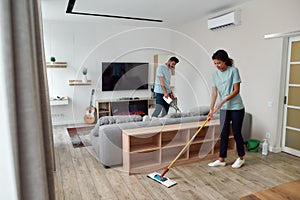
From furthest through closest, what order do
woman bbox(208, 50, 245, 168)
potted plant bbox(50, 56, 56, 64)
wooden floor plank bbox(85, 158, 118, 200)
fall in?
potted plant bbox(50, 56, 56, 64) → woman bbox(208, 50, 245, 168) → wooden floor plank bbox(85, 158, 118, 200)

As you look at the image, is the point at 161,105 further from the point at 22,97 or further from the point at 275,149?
the point at 22,97

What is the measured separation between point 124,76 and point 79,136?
2.02 meters

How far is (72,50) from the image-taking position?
539cm

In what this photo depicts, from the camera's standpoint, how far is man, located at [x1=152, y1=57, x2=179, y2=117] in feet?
11.6

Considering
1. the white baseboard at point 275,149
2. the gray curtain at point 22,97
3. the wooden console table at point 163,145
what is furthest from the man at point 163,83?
the gray curtain at point 22,97

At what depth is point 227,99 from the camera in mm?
2785

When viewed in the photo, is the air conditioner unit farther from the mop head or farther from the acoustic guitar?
the acoustic guitar

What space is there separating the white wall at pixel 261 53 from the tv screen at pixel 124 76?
92.1 inches

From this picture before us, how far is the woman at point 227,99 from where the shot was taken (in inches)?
108

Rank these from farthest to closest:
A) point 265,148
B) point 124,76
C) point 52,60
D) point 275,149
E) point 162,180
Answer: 1. point 124,76
2. point 52,60
3. point 275,149
4. point 265,148
5. point 162,180

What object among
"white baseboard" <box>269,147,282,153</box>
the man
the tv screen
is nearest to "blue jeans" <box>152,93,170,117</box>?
the man

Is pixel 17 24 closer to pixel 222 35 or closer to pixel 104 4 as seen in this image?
pixel 104 4

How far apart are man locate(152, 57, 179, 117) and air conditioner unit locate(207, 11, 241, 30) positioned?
55.0 inches

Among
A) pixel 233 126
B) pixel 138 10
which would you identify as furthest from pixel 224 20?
pixel 233 126
